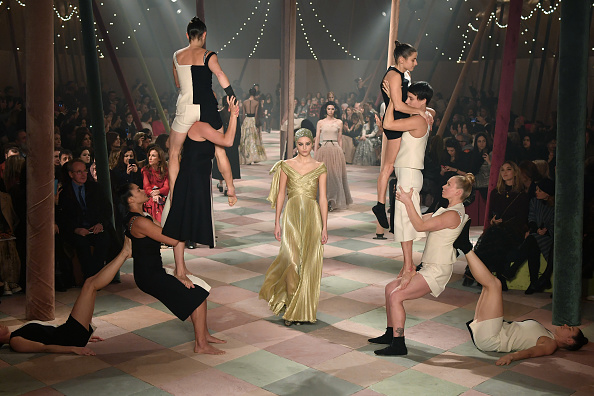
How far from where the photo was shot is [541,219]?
7.50 m

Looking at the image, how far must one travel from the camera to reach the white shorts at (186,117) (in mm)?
5602

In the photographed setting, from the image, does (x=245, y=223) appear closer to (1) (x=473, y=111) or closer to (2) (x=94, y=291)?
(2) (x=94, y=291)

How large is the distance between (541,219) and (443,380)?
3.01m

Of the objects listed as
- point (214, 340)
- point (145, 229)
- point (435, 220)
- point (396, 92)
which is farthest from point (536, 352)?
point (145, 229)

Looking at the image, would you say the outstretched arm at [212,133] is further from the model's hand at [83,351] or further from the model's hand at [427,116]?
the model's hand at [83,351]

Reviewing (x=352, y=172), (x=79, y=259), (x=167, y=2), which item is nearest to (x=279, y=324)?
(x=79, y=259)

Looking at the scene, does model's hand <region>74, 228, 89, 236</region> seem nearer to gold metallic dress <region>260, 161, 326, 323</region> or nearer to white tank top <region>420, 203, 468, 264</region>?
gold metallic dress <region>260, 161, 326, 323</region>

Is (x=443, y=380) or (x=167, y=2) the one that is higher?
(x=167, y=2)

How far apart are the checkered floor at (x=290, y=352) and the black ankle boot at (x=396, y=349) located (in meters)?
0.06

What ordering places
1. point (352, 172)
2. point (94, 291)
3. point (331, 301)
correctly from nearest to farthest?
point (94, 291) < point (331, 301) < point (352, 172)

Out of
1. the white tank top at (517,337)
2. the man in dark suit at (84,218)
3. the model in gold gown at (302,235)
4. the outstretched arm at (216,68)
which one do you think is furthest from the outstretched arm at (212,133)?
the white tank top at (517,337)

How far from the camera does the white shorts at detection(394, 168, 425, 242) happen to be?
5910 millimetres

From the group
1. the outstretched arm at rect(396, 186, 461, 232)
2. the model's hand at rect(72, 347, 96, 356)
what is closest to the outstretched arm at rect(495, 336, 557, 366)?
the outstretched arm at rect(396, 186, 461, 232)

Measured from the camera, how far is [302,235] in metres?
6.42
